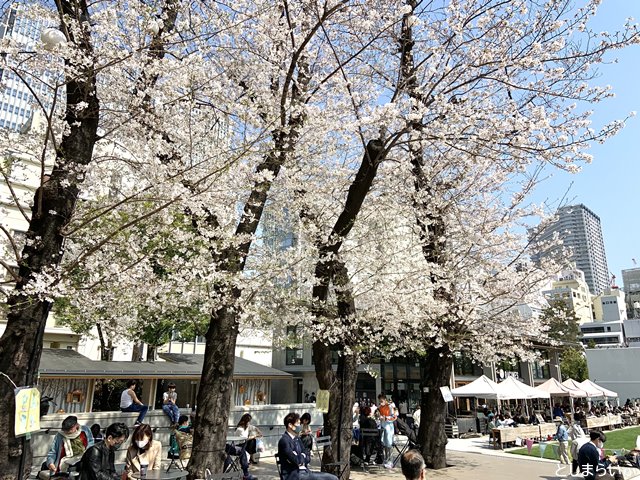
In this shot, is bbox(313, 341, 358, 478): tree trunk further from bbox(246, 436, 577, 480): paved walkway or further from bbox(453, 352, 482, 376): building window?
bbox(453, 352, 482, 376): building window

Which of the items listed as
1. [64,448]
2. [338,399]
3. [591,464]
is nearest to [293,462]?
[338,399]

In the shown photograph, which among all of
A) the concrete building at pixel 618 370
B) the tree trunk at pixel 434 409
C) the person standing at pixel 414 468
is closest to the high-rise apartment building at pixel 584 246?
the tree trunk at pixel 434 409

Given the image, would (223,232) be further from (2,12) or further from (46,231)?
(2,12)

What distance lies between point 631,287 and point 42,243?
389 feet

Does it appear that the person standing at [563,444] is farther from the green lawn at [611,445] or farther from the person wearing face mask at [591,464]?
the person wearing face mask at [591,464]

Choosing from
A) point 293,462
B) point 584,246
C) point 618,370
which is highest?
point 584,246

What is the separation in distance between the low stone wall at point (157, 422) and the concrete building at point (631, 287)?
316 ft

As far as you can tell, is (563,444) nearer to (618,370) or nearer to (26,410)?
(26,410)

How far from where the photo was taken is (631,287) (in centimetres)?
10000

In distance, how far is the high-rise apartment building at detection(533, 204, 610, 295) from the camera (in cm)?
1337

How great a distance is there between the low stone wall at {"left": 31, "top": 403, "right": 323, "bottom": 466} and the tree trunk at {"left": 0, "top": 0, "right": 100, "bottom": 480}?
4.74 meters

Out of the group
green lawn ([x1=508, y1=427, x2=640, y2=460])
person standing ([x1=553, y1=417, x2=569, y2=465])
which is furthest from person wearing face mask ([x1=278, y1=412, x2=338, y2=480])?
green lawn ([x1=508, y1=427, x2=640, y2=460])

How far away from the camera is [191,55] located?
634cm

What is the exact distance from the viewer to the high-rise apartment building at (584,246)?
13.4m
